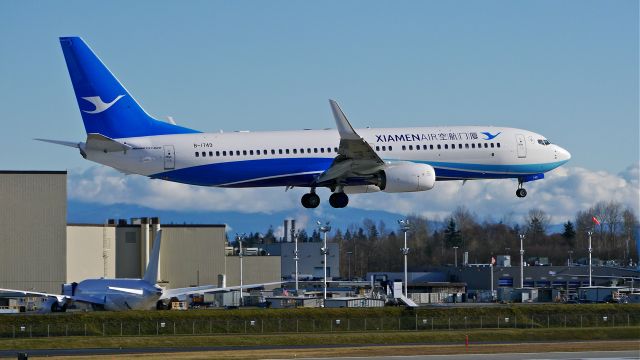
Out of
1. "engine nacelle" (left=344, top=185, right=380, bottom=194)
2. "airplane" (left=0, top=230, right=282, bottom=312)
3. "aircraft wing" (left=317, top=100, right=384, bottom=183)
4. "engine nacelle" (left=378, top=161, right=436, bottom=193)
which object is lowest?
"airplane" (left=0, top=230, right=282, bottom=312)

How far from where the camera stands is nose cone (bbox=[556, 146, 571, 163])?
274ft

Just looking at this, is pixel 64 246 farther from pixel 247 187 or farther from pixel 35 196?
pixel 247 187

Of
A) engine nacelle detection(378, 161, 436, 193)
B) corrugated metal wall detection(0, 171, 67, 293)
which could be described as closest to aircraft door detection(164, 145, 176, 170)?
engine nacelle detection(378, 161, 436, 193)

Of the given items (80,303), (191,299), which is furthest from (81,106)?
(191,299)

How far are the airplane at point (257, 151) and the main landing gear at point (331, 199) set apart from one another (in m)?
0.06

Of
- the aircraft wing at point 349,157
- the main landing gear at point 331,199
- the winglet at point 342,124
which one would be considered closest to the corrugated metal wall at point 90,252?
the main landing gear at point 331,199

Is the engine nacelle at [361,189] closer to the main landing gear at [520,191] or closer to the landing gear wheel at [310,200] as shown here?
the landing gear wheel at [310,200]

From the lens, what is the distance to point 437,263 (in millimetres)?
198000

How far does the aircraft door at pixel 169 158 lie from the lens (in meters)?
74.8

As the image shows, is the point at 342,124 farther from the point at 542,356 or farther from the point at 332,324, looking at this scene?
the point at 542,356

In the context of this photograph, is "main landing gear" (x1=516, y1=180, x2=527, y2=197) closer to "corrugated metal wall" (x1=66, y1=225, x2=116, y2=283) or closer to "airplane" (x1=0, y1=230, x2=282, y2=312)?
"airplane" (x1=0, y1=230, x2=282, y2=312)

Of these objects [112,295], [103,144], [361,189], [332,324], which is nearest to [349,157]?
[361,189]

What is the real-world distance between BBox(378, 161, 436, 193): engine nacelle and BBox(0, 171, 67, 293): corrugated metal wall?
4979 centimetres

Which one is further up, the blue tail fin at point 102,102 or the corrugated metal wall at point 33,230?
the blue tail fin at point 102,102
